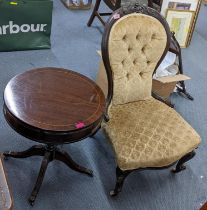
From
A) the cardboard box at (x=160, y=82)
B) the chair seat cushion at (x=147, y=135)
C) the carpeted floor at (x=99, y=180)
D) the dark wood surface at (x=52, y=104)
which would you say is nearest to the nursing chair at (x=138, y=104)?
the chair seat cushion at (x=147, y=135)

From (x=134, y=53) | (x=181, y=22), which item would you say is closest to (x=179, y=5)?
(x=181, y=22)

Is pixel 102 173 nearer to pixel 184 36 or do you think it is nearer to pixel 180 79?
pixel 180 79

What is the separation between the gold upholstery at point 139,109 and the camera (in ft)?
6.34

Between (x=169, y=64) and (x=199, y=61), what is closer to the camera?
(x=169, y=64)

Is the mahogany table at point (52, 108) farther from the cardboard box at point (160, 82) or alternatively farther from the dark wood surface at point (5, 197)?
the cardboard box at point (160, 82)

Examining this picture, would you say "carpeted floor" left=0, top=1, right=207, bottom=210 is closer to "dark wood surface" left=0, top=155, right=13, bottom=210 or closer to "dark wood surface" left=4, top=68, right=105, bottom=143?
"dark wood surface" left=4, top=68, right=105, bottom=143

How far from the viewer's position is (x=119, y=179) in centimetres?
199

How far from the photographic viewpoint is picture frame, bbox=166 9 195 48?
3.58m

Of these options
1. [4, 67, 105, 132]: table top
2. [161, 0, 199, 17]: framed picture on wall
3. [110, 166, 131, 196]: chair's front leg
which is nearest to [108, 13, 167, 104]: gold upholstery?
[4, 67, 105, 132]: table top

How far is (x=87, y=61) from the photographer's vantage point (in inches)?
131

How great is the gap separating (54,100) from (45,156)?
0.43 meters

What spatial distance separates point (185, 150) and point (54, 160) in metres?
0.86

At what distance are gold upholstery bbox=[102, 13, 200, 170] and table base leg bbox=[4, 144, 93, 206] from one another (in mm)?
318

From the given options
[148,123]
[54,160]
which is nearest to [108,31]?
[148,123]
